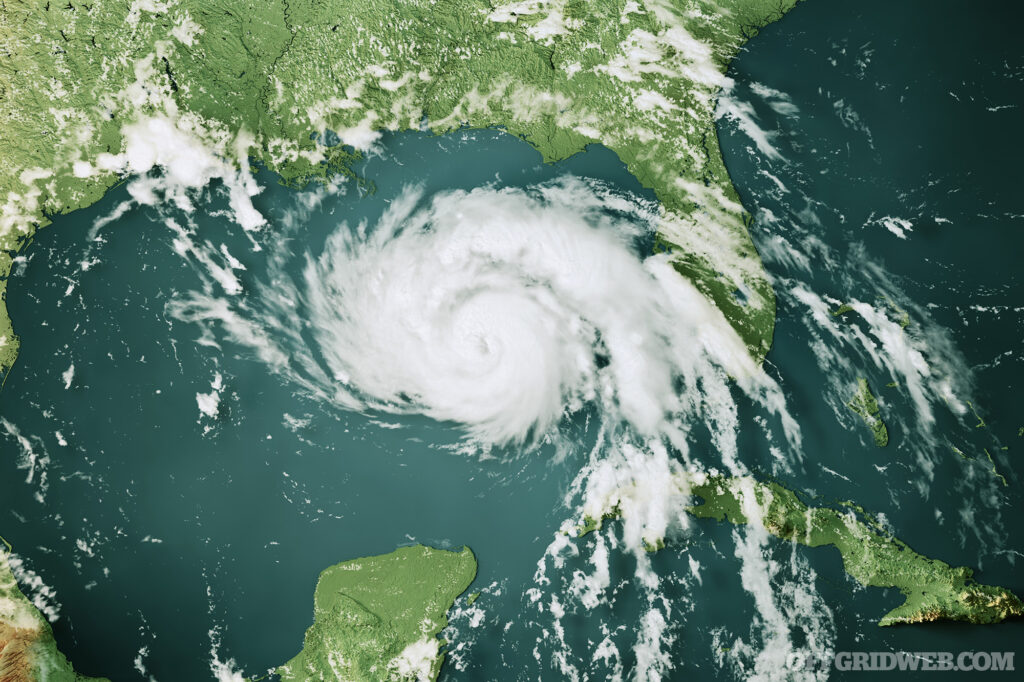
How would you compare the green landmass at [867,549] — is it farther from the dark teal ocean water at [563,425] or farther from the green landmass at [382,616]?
the green landmass at [382,616]

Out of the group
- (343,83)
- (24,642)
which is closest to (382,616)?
(24,642)

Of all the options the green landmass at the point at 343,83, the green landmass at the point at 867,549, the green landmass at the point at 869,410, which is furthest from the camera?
the green landmass at the point at 343,83

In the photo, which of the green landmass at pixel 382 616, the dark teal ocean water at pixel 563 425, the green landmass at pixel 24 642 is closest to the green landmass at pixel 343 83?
the dark teal ocean water at pixel 563 425

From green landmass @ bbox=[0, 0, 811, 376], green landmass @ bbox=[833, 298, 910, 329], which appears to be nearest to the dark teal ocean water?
green landmass @ bbox=[833, 298, 910, 329]

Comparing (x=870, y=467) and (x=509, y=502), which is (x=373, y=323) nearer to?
(x=509, y=502)

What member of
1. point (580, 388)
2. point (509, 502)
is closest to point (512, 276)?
point (580, 388)
